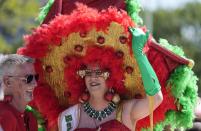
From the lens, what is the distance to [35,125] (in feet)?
14.6

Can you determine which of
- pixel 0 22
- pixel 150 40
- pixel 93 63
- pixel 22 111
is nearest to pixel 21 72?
pixel 22 111

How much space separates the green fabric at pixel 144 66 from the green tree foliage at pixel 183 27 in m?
25.1

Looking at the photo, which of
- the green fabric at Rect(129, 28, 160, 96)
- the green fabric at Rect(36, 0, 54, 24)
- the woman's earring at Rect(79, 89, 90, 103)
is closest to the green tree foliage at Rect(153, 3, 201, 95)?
the green fabric at Rect(36, 0, 54, 24)

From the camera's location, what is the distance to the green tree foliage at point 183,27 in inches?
1224

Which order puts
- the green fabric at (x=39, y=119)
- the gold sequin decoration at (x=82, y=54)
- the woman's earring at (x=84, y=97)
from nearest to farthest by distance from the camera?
the gold sequin decoration at (x=82, y=54)
the woman's earring at (x=84, y=97)
the green fabric at (x=39, y=119)

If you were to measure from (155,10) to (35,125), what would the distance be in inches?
1287

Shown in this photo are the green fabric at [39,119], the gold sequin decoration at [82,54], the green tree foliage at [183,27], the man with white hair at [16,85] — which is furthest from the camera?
the green tree foliage at [183,27]

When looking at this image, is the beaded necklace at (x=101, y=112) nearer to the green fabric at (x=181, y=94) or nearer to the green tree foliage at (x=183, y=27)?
the green fabric at (x=181, y=94)

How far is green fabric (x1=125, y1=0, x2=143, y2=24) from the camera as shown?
4688mm

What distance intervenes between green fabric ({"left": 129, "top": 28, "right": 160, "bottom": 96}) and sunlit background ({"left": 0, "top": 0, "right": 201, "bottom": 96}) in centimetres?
1787

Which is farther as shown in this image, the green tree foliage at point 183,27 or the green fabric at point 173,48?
the green tree foliage at point 183,27

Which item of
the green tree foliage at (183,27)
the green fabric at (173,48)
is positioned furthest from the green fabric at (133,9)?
the green tree foliage at (183,27)

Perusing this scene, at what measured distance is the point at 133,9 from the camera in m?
4.72

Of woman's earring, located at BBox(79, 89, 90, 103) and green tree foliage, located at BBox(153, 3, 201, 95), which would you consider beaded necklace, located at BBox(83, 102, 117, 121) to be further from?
green tree foliage, located at BBox(153, 3, 201, 95)
